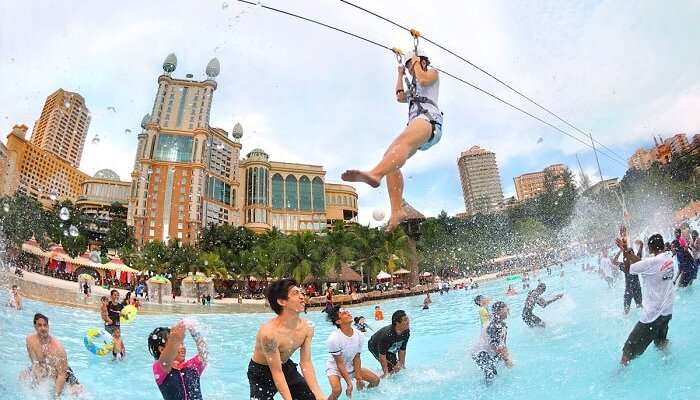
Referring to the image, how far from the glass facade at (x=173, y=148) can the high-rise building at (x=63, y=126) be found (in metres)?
1.30

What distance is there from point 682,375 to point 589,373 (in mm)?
963

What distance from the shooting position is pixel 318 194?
9.48 metres

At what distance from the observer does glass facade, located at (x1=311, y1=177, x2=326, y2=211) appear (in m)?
8.76

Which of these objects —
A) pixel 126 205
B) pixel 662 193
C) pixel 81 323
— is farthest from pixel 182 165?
pixel 662 193

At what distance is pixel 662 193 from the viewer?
47.1ft

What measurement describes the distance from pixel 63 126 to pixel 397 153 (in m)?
4.55

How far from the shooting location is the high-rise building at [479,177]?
7262 mm

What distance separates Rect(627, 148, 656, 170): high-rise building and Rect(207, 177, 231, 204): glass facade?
792cm

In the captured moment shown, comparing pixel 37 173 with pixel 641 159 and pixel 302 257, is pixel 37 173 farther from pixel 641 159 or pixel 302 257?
pixel 641 159

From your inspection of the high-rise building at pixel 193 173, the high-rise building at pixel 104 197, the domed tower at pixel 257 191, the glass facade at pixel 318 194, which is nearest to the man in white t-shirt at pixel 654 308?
the high-rise building at pixel 193 173

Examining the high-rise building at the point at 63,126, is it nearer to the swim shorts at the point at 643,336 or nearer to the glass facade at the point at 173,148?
the glass facade at the point at 173,148

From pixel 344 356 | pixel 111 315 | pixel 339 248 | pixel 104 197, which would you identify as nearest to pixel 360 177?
pixel 344 356

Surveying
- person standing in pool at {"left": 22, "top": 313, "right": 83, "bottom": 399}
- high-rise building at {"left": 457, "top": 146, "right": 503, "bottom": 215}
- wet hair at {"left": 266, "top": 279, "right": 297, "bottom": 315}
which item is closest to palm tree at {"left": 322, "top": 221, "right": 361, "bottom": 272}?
high-rise building at {"left": 457, "top": 146, "right": 503, "bottom": 215}

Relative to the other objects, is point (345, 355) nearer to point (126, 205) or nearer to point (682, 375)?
point (682, 375)
